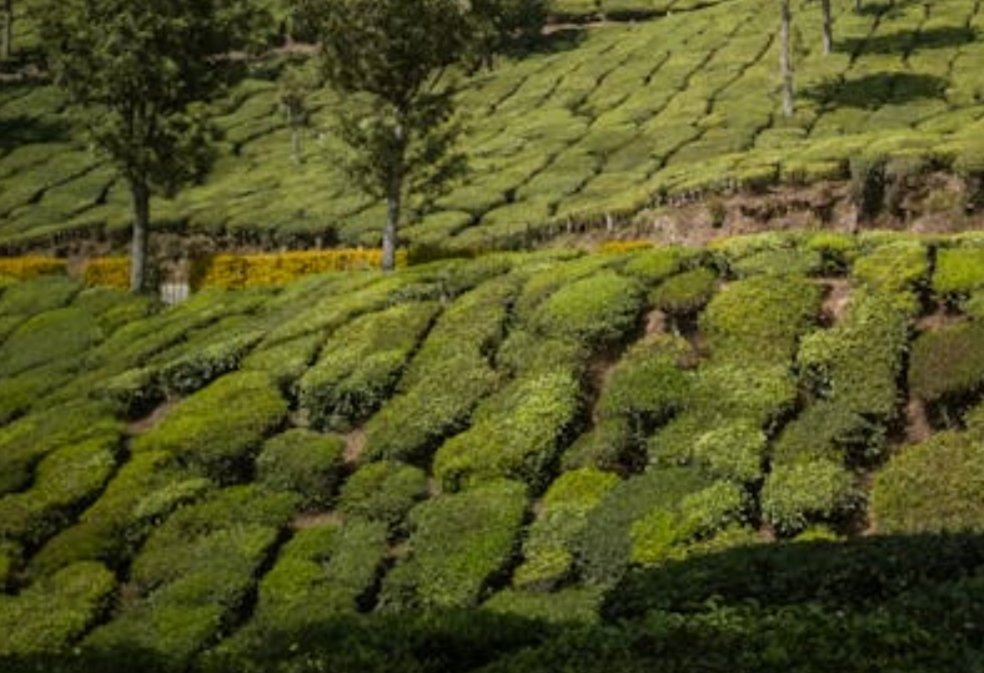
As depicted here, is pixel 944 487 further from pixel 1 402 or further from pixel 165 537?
pixel 1 402

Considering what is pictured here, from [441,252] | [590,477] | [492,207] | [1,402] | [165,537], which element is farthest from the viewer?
[492,207]

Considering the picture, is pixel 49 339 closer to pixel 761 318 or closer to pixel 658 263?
pixel 658 263

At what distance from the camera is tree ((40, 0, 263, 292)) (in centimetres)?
4891

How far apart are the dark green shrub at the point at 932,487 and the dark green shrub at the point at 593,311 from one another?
27.5 ft

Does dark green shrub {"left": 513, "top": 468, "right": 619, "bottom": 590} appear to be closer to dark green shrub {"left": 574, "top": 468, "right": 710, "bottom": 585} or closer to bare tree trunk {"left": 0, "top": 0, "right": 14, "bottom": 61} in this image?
dark green shrub {"left": 574, "top": 468, "right": 710, "bottom": 585}

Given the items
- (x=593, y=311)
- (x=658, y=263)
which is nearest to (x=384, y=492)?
(x=593, y=311)

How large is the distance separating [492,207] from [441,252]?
521 inches

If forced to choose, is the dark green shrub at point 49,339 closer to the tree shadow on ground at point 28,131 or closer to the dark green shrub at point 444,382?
the dark green shrub at point 444,382

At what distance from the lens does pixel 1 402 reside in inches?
1567

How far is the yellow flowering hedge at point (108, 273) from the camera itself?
56406 mm

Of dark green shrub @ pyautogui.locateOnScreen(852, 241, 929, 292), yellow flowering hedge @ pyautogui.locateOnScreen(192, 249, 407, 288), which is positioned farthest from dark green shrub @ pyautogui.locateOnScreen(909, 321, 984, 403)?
yellow flowering hedge @ pyautogui.locateOnScreen(192, 249, 407, 288)

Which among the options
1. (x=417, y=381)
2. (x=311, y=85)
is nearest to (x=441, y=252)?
(x=417, y=381)

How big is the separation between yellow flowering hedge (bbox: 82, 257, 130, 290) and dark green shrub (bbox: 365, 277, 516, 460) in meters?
27.4

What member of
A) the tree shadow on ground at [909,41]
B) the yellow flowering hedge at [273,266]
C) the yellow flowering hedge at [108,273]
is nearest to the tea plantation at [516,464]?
the yellow flowering hedge at [273,266]
